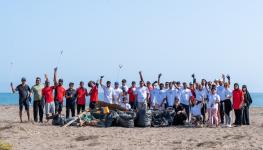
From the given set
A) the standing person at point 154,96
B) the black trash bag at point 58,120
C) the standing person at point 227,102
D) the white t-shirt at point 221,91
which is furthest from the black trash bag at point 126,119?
the standing person at point 227,102

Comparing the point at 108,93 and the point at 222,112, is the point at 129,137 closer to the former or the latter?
the point at 108,93

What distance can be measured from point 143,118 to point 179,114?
1381mm

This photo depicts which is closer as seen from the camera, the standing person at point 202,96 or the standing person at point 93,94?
the standing person at point 202,96

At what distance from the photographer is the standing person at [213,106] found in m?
17.6

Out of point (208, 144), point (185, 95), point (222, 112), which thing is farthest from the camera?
point (185, 95)

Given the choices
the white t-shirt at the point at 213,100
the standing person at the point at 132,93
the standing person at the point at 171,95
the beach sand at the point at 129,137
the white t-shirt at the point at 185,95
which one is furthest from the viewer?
the standing person at the point at 132,93

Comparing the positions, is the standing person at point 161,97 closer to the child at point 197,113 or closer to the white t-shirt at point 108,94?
the child at point 197,113

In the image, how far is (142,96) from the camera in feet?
62.7

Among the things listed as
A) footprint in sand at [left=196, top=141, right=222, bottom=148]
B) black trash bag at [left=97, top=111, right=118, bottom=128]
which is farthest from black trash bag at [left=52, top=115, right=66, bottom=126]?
footprint in sand at [left=196, top=141, right=222, bottom=148]

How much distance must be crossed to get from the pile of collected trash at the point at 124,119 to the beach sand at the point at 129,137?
55 centimetres

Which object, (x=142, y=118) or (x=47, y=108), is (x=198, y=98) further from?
(x=47, y=108)

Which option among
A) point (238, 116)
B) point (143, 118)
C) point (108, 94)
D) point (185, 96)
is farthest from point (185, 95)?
point (108, 94)

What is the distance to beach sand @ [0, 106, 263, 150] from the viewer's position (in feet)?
45.7

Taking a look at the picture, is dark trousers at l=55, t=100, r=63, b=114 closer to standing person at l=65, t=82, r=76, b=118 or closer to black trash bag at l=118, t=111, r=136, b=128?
standing person at l=65, t=82, r=76, b=118
